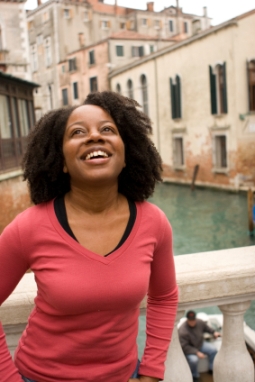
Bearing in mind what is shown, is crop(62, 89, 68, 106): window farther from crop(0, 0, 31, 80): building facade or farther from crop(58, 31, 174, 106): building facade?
crop(0, 0, 31, 80): building facade

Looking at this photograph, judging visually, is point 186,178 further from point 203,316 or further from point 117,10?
point 117,10

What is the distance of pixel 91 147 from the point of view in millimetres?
1146

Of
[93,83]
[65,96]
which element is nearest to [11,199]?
[93,83]

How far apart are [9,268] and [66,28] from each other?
30.7 m

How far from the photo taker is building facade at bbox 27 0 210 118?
29.3 m

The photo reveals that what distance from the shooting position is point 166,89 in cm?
1939

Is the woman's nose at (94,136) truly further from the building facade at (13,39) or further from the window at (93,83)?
the window at (93,83)

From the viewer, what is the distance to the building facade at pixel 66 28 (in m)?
29.3

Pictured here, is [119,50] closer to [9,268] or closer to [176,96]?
[176,96]

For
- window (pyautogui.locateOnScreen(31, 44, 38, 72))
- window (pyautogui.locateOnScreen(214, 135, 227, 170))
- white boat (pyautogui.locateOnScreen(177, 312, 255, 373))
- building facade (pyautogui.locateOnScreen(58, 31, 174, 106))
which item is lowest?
white boat (pyautogui.locateOnScreen(177, 312, 255, 373))

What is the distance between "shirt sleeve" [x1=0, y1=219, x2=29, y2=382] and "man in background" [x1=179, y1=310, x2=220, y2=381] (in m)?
2.99

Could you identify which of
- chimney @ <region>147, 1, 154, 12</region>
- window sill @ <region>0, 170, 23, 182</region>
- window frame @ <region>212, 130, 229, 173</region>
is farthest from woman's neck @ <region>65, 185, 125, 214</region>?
chimney @ <region>147, 1, 154, 12</region>

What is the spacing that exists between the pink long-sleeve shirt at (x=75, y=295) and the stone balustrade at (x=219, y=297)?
19 centimetres

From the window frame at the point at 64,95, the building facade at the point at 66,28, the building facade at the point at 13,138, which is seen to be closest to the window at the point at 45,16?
the building facade at the point at 66,28
